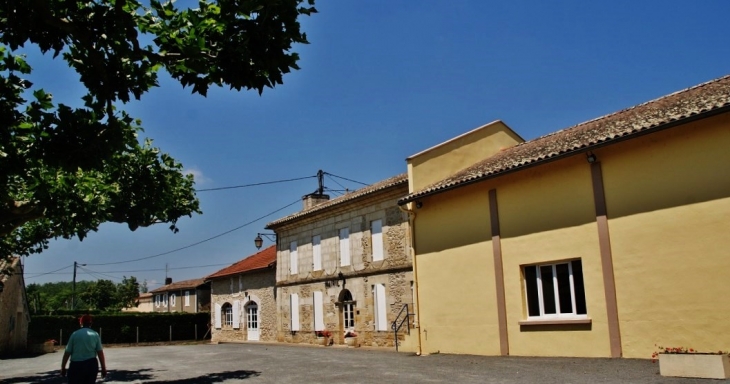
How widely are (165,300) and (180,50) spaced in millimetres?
51656

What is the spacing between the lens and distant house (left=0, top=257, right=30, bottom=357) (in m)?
26.4

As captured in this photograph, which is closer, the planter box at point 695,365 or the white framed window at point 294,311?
the planter box at point 695,365

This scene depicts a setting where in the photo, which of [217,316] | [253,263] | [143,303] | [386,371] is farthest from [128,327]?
[143,303]

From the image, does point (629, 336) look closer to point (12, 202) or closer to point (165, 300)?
point (12, 202)

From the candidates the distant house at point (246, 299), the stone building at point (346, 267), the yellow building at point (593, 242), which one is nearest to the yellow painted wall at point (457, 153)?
the yellow building at point (593, 242)

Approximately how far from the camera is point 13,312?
29.2 m

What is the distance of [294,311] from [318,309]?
2.29 m

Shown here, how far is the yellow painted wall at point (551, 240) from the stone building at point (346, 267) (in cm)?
717

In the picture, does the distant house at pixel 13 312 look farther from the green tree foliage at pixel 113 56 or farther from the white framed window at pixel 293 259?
the green tree foliage at pixel 113 56

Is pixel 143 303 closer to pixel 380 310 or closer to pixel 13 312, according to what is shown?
pixel 13 312

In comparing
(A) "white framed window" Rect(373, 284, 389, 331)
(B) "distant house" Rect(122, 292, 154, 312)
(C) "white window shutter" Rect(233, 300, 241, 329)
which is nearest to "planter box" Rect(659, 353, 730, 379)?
(A) "white framed window" Rect(373, 284, 389, 331)

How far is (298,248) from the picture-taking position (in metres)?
28.4

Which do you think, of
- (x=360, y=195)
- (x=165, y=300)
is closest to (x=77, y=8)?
(x=360, y=195)

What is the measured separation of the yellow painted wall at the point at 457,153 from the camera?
59.0ft
